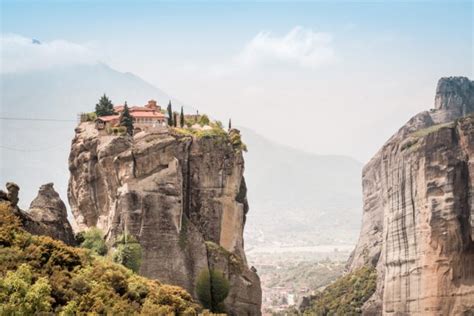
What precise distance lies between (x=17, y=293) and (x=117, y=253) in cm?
1557

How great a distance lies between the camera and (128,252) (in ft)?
149

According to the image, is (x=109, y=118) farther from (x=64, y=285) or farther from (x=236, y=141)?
(x=64, y=285)

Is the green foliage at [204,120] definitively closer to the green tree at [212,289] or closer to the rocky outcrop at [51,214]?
the green tree at [212,289]

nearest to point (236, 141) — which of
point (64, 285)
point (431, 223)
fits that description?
point (431, 223)

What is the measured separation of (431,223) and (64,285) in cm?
3720

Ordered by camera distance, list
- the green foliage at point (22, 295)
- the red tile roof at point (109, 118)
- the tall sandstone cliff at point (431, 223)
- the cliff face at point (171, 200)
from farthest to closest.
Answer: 1. the tall sandstone cliff at point (431, 223)
2. the red tile roof at point (109, 118)
3. the cliff face at point (171, 200)
4. the green foliage at point (22, 295)

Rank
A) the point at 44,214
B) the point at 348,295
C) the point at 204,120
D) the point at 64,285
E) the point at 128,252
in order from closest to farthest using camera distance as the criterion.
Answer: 1. the point at 64,285
2. the point at 44,214
3. the point at 128,252
4. the point at 204,120
5. the point at 348,295

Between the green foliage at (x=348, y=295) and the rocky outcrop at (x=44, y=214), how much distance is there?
1834 inches

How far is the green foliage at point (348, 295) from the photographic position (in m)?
88.2

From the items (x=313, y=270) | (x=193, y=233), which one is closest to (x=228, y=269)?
(x=193, y=233)

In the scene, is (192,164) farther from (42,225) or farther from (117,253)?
(42,225)

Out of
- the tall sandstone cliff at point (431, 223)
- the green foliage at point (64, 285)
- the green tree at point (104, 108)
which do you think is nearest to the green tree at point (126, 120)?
the green tree at point (104, 108)

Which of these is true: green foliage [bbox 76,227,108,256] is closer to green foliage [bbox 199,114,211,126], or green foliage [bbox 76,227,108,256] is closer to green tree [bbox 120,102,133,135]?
green tree [bbox 120,102,133,135]

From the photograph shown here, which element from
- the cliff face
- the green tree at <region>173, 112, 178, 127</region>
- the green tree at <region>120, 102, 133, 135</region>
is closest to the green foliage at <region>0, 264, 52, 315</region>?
the cliff face
